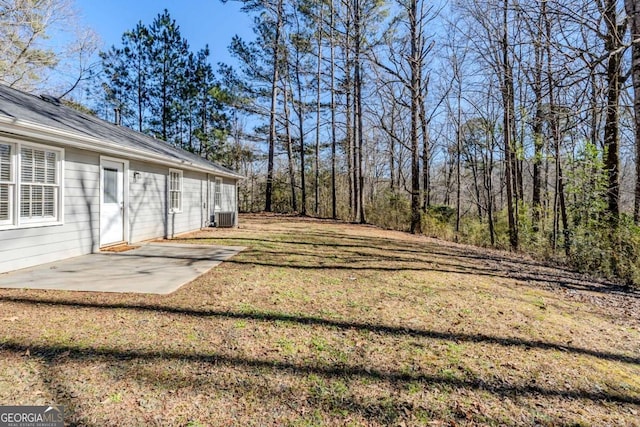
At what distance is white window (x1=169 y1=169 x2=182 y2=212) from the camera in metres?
9.17

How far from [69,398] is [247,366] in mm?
1157

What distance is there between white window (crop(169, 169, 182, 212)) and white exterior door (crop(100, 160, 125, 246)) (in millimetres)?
1950

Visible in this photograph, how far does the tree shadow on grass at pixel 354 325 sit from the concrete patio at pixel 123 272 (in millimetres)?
506

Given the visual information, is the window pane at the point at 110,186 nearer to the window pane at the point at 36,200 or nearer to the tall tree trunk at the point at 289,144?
the window pane at the point at 36,200

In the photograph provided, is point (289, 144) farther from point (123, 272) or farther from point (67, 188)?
point (123, 272)

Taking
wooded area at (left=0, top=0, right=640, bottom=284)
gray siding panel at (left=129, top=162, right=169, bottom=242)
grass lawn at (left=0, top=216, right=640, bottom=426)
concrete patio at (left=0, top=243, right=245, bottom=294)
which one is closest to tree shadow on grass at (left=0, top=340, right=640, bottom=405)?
grass lawn at (left=0, top=216, right=640, bottom=426)

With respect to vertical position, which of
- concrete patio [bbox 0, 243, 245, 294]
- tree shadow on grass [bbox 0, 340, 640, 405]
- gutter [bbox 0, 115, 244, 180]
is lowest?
tree shadow on grass [bbox 0, 340, 640, 405]

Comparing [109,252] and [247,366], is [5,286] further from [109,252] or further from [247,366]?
[247,366]

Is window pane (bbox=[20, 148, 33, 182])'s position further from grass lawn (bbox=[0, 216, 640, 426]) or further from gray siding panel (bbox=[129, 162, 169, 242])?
gray siding panel (bbox=[129, 162, 169, 242])

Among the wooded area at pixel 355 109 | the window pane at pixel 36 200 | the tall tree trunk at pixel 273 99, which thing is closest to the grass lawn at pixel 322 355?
the window pane at pixel 36 200

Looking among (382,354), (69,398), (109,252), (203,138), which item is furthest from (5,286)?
(203,138)

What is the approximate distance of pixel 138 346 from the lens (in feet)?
8.87

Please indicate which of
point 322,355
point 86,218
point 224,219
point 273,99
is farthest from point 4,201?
point 273,99

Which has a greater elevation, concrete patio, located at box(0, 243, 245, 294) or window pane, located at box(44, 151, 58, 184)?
window pane, located at box(44, 151, 58, 184)
